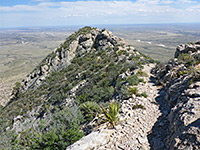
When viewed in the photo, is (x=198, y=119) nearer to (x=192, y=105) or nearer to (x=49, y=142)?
(x=192, y=105)

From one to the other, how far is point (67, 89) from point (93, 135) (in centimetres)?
1525

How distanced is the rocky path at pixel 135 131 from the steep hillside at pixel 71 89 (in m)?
1.53

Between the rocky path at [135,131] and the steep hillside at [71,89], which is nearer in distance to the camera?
the rocky path at [135,131]

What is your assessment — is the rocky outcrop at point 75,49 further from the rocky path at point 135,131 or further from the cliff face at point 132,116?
the rocky path at point 135,131

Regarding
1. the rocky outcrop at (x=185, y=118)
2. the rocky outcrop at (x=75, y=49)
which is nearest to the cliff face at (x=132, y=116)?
the rocky outcrop at (x=185, y=118)

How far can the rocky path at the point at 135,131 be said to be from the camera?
570 centimetres

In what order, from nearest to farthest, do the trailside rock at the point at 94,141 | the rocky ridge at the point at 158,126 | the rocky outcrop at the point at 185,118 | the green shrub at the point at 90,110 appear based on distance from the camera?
the rocky outcrop at the point at 185,118
the rocky ridge at the point at 158,126
the trailside rock at the point at 94,141
the green shrub at the point at 90,110

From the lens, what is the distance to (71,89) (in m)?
20.0

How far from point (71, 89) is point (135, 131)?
48.6 feet

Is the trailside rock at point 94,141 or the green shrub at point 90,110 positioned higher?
the trailside rock at point 94,141

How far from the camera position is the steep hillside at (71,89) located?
889 cm

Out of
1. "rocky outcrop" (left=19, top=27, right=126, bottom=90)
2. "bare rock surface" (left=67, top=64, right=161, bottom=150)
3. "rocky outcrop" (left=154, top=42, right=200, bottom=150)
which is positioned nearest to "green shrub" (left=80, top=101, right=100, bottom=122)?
"bare rock surface" (left=67, top=64, right=161, bottom=150)

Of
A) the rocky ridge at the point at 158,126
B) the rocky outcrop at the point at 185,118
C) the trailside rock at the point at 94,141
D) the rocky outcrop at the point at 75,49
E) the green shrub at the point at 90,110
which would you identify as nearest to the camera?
the rocky outcrop at the point at 185,118

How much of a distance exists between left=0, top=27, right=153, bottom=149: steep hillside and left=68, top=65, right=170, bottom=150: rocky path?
153 centimetres
